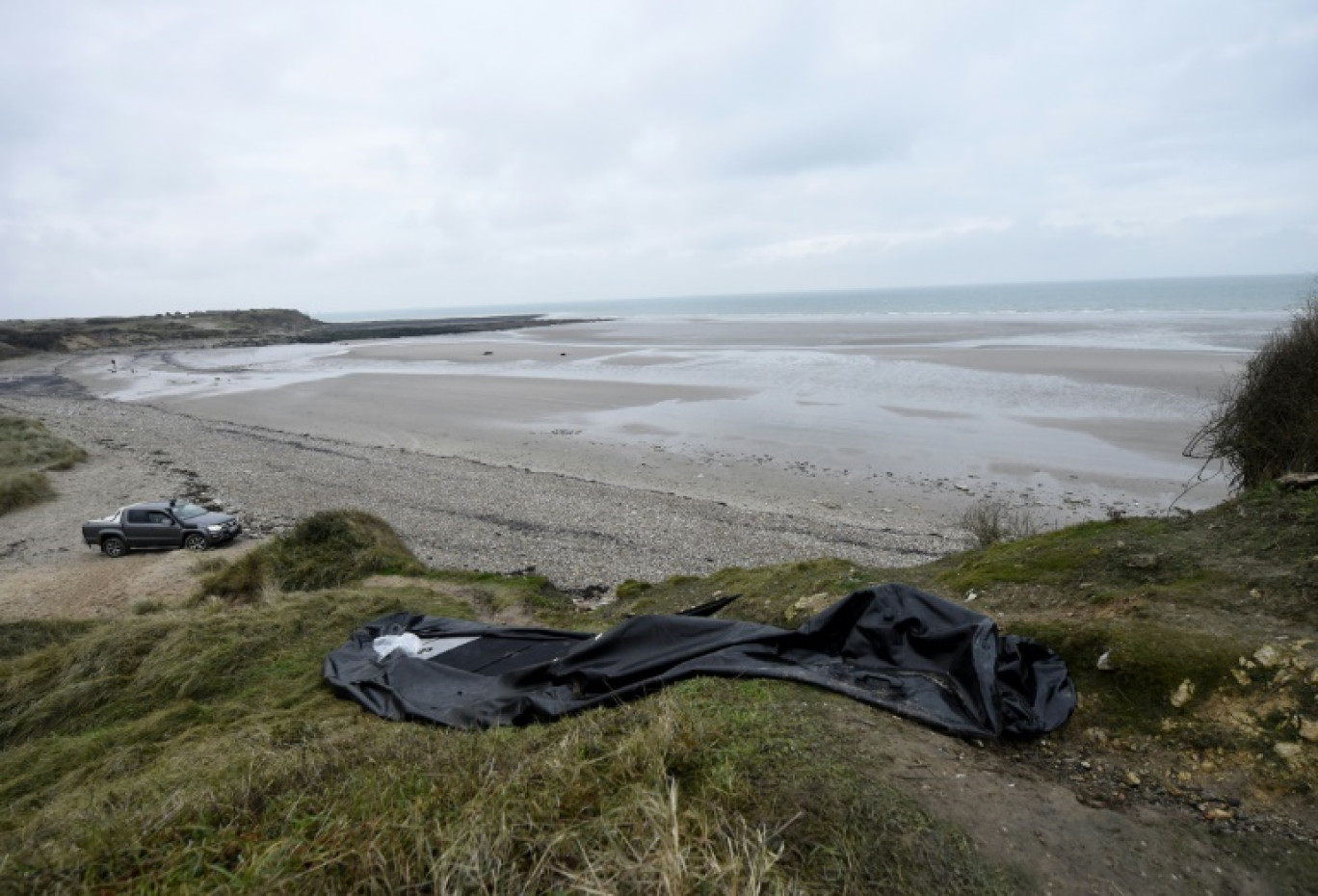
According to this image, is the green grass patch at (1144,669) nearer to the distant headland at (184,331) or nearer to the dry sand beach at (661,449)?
the dry sand beach at (661,449)

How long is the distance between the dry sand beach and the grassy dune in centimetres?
697

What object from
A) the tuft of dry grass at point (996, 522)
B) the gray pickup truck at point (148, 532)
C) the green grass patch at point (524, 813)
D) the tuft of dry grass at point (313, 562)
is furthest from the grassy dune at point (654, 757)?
the gray pickup truck at point (148, 532)

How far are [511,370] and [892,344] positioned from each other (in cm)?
3161

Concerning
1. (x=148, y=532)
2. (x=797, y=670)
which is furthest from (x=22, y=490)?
(x=797, y=670)

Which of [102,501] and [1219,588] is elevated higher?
[1219,588]

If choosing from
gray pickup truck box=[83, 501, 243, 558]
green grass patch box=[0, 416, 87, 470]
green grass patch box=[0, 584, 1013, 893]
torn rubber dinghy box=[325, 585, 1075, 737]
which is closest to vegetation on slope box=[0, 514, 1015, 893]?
green grass patch box=[0, 584, 1013, 893]

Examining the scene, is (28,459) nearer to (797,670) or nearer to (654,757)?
(797,670)

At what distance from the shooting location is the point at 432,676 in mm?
6918

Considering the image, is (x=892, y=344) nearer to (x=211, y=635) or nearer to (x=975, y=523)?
(x=975, y=523)

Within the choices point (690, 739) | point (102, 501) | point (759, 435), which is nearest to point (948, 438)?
point (759, 435)

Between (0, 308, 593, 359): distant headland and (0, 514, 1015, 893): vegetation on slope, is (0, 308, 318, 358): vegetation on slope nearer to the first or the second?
(0, 308, 593, 359): distant headland

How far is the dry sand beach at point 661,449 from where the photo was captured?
16484 millimetres

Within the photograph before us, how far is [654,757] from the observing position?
3689mm

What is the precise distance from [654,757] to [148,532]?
16665mm
